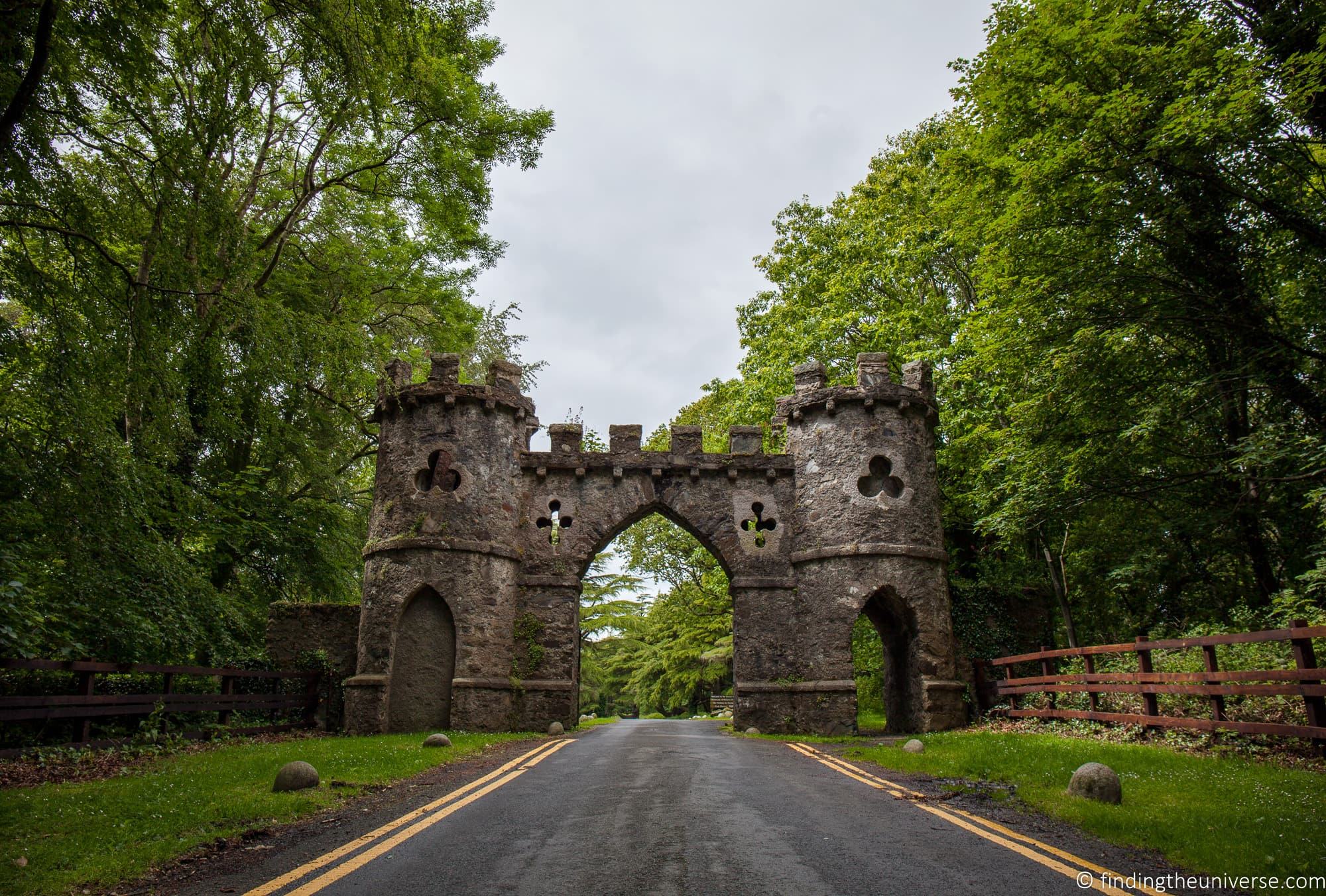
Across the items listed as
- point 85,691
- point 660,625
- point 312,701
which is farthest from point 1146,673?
point 660,625

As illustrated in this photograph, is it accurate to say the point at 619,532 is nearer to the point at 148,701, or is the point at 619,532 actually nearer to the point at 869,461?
the point at 869,461

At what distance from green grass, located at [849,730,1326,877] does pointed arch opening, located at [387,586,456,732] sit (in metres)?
10.3

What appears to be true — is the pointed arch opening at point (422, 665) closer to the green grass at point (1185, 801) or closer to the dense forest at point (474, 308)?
the dense forest at point (474, 308)

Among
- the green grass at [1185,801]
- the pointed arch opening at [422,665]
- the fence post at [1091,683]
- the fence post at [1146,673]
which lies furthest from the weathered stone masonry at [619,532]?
the green grass at [1185,801]

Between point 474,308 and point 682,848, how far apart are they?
20.5 metres

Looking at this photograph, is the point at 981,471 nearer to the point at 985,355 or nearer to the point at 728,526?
the point at 985,355

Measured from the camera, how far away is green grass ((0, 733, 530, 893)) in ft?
16.7

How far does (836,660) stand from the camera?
17.2 m

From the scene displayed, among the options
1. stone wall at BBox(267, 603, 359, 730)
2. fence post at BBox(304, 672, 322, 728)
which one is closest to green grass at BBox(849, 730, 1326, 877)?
stone wall at BBox(267, 603, 359, 730)

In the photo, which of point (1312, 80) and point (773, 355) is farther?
point (773, 355)

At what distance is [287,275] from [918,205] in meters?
17.0

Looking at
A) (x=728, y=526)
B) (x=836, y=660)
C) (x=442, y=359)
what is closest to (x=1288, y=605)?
(x=836, y=660)

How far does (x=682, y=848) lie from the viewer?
539 cm

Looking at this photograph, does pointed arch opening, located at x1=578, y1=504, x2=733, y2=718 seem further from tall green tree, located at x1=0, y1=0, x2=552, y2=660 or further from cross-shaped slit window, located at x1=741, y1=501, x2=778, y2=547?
tall green tree, located at x1=0, y1=0, x2=552, y2=660
